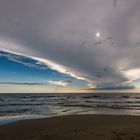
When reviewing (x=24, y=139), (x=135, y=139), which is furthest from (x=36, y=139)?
(x=135, y=139)

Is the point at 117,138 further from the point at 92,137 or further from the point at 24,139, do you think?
the point at 24,139

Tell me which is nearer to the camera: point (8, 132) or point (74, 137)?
point (74, 137)

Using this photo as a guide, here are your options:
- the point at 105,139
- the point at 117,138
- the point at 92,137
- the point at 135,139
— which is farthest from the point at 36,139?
the point at 135,139

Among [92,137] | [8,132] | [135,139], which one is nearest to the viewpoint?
[135,139]

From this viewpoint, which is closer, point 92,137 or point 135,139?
point 135,139

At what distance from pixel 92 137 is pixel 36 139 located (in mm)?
3257

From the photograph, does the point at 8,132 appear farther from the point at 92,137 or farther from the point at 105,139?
the point at 105,139

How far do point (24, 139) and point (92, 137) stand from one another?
3.98m

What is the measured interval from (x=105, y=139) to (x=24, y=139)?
4648 mm

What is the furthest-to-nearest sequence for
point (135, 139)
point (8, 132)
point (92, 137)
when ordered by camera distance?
point (8, 132) < point (92, 137) < point (135, 139)

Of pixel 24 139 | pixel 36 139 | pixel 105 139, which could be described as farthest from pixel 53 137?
pixel 105 139

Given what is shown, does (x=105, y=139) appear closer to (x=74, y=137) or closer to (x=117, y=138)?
(x=117, y=138)

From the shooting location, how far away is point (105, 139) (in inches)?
390

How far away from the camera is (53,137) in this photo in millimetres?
10570
